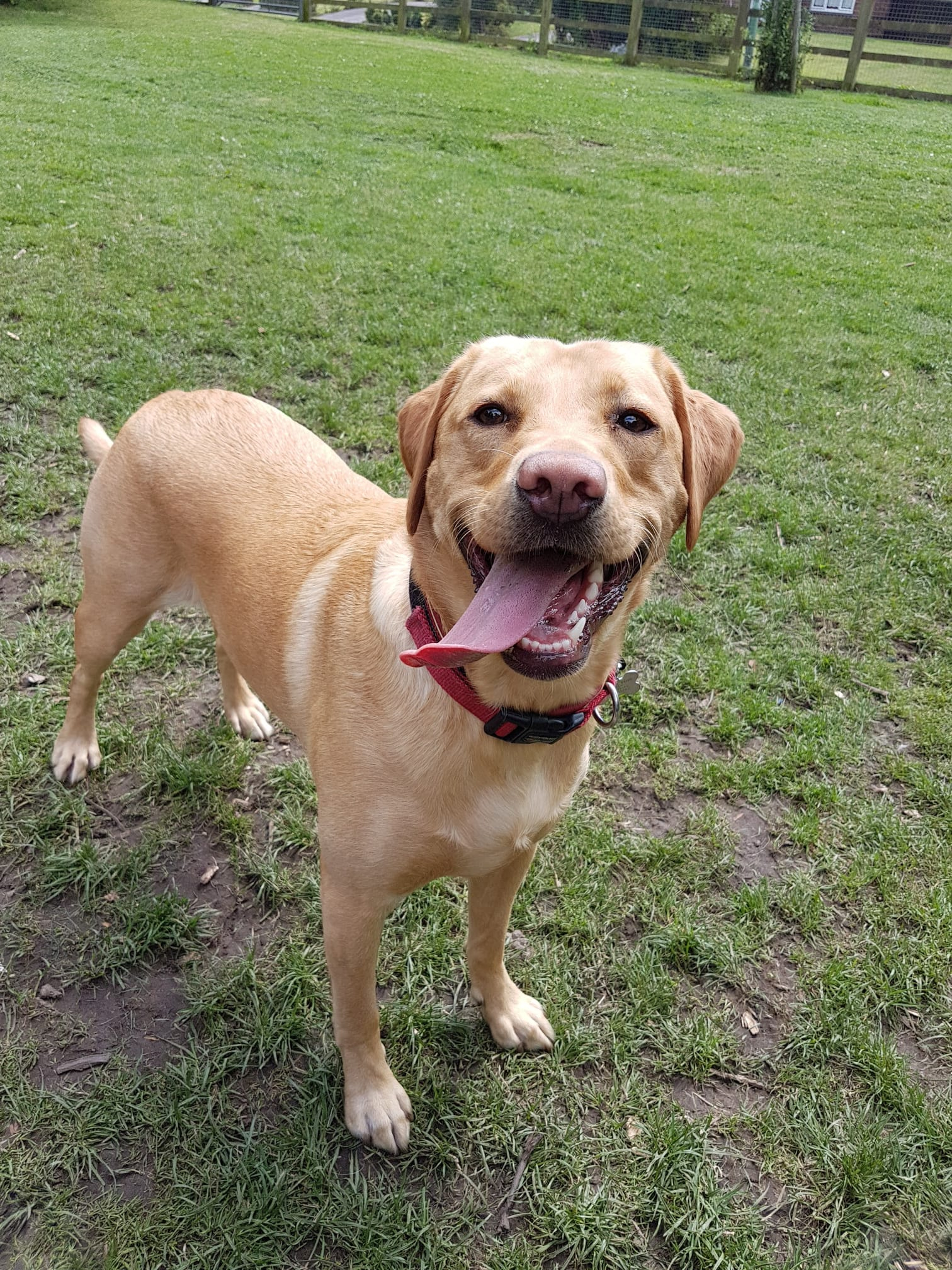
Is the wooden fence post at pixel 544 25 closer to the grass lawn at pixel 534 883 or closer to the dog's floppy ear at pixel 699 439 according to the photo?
the grass lawn at pixel 534 883

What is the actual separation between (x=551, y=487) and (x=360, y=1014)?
161 cm

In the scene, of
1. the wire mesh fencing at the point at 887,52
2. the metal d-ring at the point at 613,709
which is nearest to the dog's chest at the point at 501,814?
the metal d-ring at the point at 613,709

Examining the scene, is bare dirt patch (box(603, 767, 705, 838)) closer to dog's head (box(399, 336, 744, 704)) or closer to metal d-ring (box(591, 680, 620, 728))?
metal d-ring (box(591, 680, 620, 728))

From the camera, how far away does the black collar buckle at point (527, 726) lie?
6.14ft

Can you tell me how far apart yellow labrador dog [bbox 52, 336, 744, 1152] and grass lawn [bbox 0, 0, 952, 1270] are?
264 millimetres

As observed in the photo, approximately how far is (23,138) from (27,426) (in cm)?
774

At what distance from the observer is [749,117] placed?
1616 cm

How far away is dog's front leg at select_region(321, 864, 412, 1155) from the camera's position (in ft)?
7.02

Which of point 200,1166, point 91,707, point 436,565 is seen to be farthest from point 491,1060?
point 91,707

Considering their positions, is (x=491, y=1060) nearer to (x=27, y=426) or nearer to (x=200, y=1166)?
(x=200, y=1166)

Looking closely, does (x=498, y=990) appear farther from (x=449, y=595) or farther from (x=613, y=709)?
(x=449, y=595)

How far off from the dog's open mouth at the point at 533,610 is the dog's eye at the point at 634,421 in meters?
0.35

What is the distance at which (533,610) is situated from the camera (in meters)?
1.72

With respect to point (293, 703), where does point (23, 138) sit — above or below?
above
